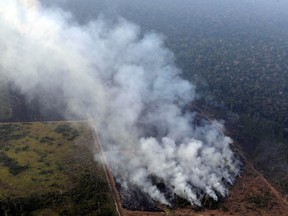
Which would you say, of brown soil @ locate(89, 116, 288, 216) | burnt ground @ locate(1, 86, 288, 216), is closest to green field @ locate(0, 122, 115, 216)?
brown soil @ locate(89, 116, 288, 216)

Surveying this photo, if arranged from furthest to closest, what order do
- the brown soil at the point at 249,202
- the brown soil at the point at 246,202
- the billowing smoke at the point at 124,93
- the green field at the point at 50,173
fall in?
the billowing smoke at the point at 124,93 → the brown soil at the point at 249,202 → the brown soil at the point at 246,202 → the green field at the point at 50,173

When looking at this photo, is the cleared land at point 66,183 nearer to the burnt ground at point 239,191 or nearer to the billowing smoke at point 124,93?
the burnt ground at point 239,191

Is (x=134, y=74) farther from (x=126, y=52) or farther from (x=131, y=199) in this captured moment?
(x=131, y=199)

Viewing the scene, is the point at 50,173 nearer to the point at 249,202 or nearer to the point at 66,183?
the point at 66,183

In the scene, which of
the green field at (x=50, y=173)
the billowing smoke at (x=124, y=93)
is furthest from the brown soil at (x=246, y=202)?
the green field at (x=50, y=173)

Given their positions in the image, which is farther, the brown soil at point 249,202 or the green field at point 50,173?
the brown soil at point 249,202

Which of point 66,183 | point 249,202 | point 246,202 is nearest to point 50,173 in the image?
point 66,183

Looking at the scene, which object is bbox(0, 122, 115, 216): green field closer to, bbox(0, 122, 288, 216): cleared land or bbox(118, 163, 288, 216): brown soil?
bbox(0, 122, 288, 216): cleared land
